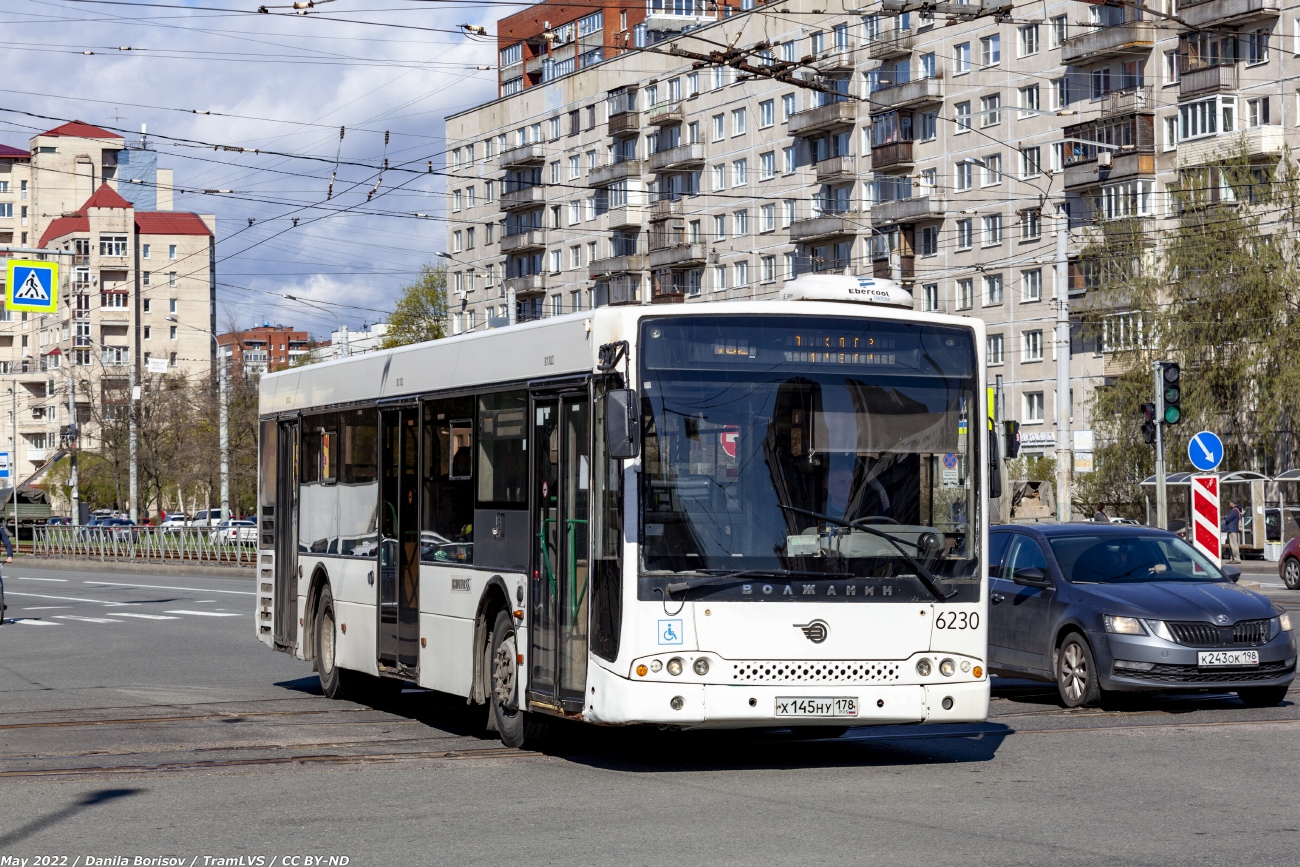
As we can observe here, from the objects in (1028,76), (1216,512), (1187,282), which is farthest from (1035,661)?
(1028,76)

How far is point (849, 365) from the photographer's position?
36.5ft

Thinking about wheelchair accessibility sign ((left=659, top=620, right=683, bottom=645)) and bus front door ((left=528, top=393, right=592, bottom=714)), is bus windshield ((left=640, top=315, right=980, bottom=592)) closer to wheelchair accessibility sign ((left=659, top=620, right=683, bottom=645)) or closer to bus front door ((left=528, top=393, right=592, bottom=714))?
wheelchair accessibility sign ((left=659, top=620, right=683, bottom=645))

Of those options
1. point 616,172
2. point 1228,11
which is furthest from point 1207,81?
point 616,172

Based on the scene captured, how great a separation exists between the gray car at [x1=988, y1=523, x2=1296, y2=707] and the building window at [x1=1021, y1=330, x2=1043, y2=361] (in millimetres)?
56406

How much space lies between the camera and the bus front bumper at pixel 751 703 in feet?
34.6

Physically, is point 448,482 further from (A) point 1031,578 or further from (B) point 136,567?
(B) point 136,567

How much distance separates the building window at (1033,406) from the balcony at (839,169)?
12.1m

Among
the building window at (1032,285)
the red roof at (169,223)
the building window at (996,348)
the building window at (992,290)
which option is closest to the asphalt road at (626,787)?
the building window at (1032,285)

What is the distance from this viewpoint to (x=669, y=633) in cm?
1061

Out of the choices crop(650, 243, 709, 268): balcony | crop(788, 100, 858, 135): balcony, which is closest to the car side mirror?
crop(788, 100, 858, 135): balcony

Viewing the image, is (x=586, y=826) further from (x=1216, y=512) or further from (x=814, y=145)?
(x=814, y=145)

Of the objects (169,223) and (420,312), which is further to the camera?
(169,223)

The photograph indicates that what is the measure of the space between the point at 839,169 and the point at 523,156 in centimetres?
2515

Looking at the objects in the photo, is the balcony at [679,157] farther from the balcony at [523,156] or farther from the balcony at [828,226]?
the balcony at [523,156]
